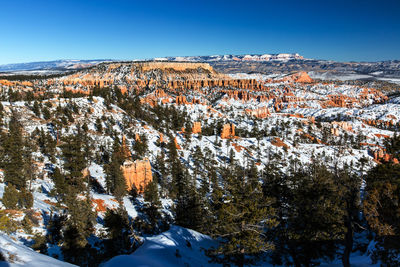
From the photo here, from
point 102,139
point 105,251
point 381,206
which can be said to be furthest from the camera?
point 102,139

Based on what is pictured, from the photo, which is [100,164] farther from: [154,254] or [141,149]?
[154,254]

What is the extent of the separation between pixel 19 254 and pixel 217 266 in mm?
14969

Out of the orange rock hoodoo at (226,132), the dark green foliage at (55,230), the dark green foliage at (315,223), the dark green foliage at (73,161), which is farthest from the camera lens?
the orange rock hoodoo at (226,132)

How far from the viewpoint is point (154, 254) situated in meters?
16.7

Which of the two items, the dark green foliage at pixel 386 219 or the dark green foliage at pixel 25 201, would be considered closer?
the dark green foliage at pixel 386 219

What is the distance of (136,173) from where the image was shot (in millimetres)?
52906

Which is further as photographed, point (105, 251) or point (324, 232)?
point (105, 251)

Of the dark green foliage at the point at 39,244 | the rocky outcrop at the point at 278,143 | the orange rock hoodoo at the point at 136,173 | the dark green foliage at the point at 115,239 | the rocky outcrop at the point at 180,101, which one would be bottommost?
the rocky outcrop at the point at 278,143

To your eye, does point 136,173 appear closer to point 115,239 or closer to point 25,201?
point 25,201

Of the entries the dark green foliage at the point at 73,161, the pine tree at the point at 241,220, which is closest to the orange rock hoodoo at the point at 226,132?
the dark green foliage at the point at 73,161

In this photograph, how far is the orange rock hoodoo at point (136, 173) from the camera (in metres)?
51.7

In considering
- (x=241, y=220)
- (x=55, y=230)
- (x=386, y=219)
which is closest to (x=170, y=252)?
(x=241, y=220)

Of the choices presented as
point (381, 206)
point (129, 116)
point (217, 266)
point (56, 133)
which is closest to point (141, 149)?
point (56, 133)

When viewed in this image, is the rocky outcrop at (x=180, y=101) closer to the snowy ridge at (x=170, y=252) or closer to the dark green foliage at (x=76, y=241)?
the snowy ridge at (x=170, y=252)
